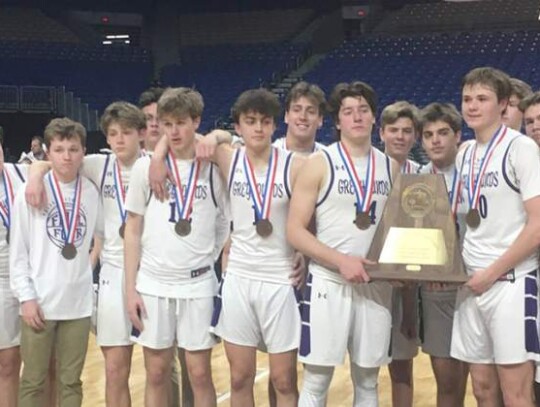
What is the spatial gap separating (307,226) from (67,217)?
1197 millimetres

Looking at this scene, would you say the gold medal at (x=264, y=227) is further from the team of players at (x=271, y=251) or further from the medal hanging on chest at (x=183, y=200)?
the medal hanging on chest at (x=183, y=200)

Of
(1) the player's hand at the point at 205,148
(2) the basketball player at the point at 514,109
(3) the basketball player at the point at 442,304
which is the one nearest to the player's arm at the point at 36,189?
(1) the player's hand at the point at 205,148

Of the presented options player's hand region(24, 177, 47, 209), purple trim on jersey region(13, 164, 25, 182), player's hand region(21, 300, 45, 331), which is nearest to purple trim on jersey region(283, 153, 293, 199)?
player's hand region(24, 177, 47, 209)

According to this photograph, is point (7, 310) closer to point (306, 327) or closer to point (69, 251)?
point (69, 251)

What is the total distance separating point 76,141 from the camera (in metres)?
3.82

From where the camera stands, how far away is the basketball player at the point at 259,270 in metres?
3.49

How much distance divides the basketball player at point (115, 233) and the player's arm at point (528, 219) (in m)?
1.68

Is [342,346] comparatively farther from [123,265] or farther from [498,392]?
[123,265]

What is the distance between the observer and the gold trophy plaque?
322 cm

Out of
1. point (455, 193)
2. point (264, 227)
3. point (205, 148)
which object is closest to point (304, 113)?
point (205, 148)

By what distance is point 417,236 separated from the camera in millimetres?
3311

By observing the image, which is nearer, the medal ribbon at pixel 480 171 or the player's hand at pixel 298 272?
the medal ribbon at pixel 480 171

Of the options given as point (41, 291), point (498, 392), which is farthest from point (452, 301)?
point (41, 291)

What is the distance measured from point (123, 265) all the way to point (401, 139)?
151cm
